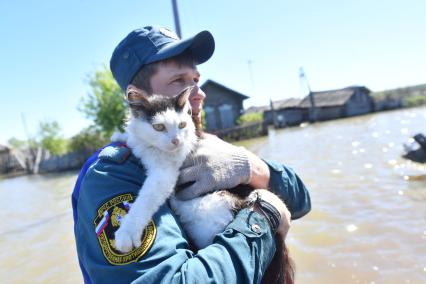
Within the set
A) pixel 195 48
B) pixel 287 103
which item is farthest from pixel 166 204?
pixel 287 103

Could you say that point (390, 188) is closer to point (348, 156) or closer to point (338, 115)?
point (348, 156)

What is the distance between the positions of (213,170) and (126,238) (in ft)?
2.32

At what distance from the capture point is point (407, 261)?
5.56 meters

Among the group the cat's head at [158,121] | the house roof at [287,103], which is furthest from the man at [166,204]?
the house roof at [287,103]

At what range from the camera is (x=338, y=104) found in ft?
188

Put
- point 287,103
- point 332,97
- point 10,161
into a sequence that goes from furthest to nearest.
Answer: point 287,103
point 332,97
point 10,161

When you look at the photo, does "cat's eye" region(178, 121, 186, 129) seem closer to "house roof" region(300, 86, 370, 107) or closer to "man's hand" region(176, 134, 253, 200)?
"man's hand" region(176, 134, 253, 200)

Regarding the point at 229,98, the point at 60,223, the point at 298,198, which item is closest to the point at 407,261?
the point at 298,198

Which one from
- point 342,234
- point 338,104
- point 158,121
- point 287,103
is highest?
point 158,121

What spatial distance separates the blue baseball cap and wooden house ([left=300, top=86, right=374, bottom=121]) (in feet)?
185

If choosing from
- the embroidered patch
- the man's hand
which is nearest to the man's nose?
the man's hand

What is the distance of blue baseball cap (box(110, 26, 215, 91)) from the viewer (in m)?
2.45

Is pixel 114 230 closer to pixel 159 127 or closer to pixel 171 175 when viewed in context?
pixel 171 175

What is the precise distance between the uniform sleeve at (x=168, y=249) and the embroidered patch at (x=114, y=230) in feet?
0.06
